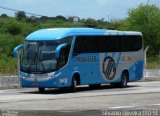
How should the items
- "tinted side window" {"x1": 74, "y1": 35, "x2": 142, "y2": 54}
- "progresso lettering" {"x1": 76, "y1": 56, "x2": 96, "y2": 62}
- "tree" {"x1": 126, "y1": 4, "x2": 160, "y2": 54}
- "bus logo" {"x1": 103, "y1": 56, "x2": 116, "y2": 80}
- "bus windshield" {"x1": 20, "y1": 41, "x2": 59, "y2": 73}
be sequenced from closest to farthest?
1. "bus windshield" {"x1": 20, "y1": 41, "x2": 59, "y2": 73}
2. "progresso lettering" {"x1": 76, "y1": 56, "x2": 96, "y2": 62}
3. "tinted side window" {"x1": 74, "y1": 35, "x2": 142, "y2": 54}
4. "bus logo" {"x1": 103, "y1": 56, "x2": 116, "y2": 80}
5. "tree" {"x1": 126, "y1": 4, "x2": 160, "y2": 54}

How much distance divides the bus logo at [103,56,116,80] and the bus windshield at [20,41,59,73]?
15.9 ft

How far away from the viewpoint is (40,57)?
88.0ft

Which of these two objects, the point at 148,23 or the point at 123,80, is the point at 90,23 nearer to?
the point at 148,23

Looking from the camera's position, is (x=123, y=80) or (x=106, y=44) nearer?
(x=106, y=44)

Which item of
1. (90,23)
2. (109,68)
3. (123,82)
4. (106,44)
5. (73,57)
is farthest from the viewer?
(90,23)

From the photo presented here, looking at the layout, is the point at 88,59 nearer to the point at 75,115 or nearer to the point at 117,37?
the point at 117,37

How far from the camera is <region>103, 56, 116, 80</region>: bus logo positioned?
31.0m

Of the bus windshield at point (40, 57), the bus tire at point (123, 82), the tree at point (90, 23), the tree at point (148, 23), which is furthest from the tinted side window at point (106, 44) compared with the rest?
the tree at point (90, 23)

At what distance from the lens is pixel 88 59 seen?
2933cm

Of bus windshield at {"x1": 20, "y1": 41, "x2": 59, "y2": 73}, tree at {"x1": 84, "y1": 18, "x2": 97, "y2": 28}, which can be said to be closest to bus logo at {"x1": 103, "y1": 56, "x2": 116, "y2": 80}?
bus windshield at {"x1": 20, "y1": 41, "x2": 59, "y2": 73}

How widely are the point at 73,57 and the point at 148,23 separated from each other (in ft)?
182

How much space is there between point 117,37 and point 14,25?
87789 millimetres

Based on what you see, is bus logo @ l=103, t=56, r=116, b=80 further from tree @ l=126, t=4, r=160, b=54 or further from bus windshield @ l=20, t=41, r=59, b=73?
tree @ l=126, t=4, r=160, b=54

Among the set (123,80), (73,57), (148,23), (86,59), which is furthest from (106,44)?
(148,23)
